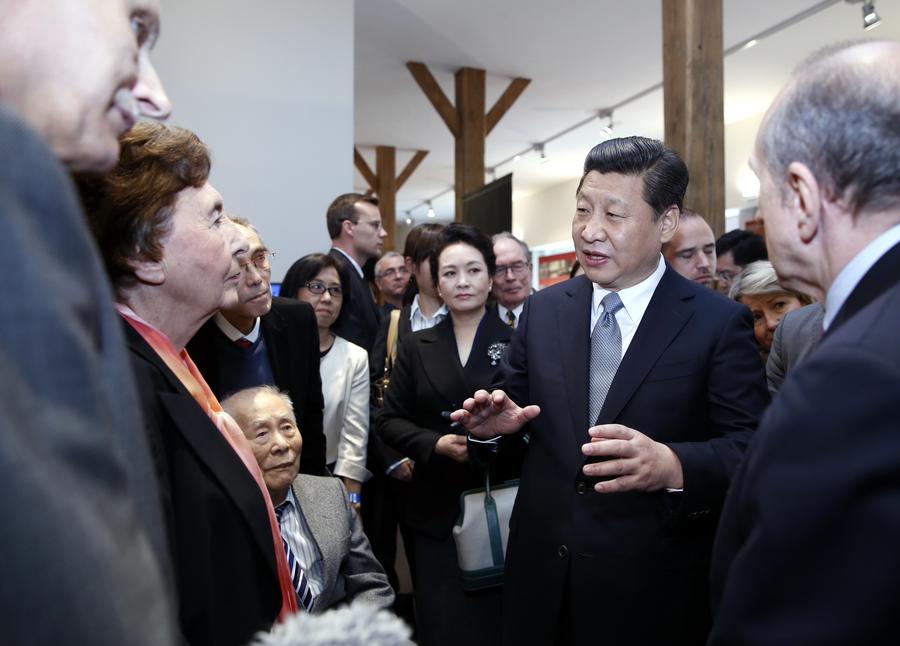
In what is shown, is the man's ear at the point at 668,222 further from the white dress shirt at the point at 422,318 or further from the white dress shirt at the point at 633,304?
the white dress shirt at the point at 422,318

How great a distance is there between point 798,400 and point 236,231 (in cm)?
125

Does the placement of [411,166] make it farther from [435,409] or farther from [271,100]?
[435,409]

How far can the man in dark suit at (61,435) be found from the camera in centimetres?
43

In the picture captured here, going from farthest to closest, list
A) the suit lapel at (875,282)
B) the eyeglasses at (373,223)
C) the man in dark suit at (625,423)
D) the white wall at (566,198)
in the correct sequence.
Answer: the white wall at (566,198) < the eyeglasses at (373,223) < the man in dark suit at (625,423) < the suit lapel at (875,282)

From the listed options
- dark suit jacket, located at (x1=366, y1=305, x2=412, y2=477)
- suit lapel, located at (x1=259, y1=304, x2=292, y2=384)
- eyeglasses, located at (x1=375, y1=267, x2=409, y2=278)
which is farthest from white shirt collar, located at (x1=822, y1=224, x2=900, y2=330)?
eyeglasses, located at (x1=375, y1=267, x2=409, y2=278)

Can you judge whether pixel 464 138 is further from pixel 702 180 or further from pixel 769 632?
pixel 769 632

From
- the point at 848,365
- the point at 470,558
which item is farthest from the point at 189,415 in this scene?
the point at 470,558

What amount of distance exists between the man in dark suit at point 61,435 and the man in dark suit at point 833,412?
0.70 meters

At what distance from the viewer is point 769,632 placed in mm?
852

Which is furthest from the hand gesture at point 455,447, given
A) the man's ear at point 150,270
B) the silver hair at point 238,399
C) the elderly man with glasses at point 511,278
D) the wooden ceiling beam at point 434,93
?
the wooden ceiling beam at point 434,93

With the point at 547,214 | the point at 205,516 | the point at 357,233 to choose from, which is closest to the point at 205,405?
the point at 205,516

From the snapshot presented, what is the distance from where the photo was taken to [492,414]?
194cm

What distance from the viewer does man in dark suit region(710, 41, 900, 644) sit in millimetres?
806

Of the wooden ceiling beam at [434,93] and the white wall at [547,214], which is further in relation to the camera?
the white wall at [547,214]
